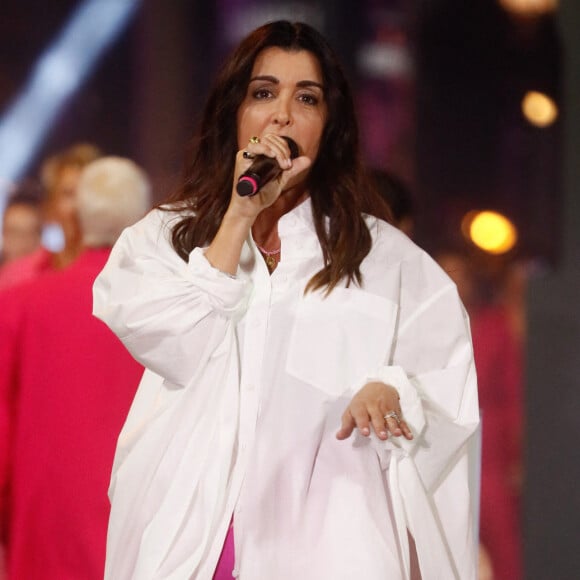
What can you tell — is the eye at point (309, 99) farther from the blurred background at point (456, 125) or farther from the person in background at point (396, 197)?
the blurred background at point (456, 125)

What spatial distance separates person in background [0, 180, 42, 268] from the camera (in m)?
4.73

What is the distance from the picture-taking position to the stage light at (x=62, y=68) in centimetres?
490

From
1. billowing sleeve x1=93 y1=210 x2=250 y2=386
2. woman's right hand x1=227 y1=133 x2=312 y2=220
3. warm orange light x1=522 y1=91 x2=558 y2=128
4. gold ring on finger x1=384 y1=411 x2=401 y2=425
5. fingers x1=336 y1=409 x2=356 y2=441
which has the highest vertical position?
warm orange light x1=522 y1=91 x2=558 y2=128

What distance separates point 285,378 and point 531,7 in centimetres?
282

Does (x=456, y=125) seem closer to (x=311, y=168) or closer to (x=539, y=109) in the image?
(x=539, y=109)

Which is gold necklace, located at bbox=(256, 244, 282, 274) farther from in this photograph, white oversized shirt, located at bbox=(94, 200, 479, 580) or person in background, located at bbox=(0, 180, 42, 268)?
person in background, located at bbox=(0, 180, 42, 268)

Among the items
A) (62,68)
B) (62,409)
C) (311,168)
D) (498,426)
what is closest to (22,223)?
(62,68)

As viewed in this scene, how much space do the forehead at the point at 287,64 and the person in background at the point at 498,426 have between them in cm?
235

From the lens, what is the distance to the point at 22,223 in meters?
4.76

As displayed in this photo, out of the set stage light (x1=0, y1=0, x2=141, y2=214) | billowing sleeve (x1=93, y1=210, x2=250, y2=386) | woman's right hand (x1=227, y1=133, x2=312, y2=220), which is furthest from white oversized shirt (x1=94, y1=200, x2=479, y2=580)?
stage light (x1=0, y1=0, x2=141, y2=214)

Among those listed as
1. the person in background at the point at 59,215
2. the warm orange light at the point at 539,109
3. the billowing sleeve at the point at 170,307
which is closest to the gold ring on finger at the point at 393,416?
the billowing sleeve at the point at 170,307

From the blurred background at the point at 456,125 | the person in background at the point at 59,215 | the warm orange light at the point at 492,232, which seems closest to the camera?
the person in background at the point at 59,215

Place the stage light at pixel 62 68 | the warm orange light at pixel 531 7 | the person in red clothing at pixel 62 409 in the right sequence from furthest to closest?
the stage light at pixel 62 68
the warm orange light at pixel 531 7
the person in red clothing at pixel 62 409

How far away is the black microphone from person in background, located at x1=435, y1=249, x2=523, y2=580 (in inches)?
103
